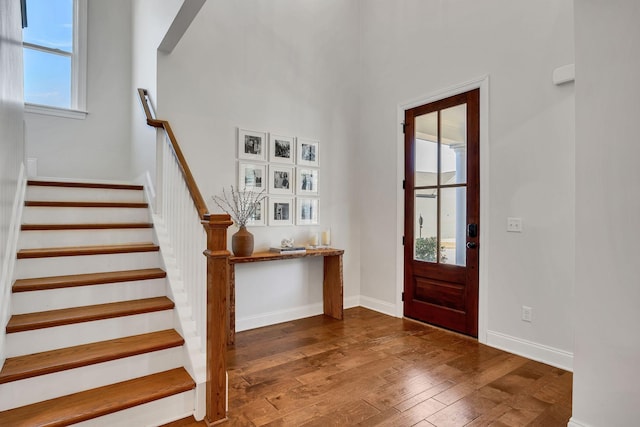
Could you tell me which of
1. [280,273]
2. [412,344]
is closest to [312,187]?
[280,273]

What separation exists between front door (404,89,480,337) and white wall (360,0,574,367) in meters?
0.14

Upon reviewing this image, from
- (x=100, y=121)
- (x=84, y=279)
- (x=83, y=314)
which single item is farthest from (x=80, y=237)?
(x=100, y=121)

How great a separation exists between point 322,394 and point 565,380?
1728mm

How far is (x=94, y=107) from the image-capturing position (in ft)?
13.5

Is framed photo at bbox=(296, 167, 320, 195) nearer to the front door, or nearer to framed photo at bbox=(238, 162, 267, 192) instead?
framed photo at bbox=(238, 162, 267, 192)

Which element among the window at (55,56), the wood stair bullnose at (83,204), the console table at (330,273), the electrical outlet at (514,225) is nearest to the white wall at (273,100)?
the console table at (330,273)

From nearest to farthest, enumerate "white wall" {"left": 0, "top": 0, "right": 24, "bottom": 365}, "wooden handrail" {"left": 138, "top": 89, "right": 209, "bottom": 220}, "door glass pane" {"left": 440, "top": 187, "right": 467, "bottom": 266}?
"white wall" {"left": 0, "top": 0, "right": 24, "bottom": 365}, "wooden handrail" {"left": 138, "top": 89, "right": 209, "bottom": 220}, "door glass pane" {"left": 440, "top": 187, "right": 467, "bottom": 266}

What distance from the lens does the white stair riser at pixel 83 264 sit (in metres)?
2.27

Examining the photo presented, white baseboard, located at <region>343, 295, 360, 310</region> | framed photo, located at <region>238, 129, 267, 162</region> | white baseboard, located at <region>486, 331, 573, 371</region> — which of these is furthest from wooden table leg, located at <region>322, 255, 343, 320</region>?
→ white baseboard, located at <region>486, 331, 573, 371</region>

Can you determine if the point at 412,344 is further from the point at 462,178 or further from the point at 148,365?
the point at 148,365

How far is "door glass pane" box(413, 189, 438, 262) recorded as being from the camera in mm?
3633

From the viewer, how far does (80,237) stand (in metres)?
2.69

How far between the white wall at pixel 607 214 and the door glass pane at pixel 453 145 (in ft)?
5.19

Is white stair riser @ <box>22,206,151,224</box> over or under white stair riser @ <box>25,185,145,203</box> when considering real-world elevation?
under
